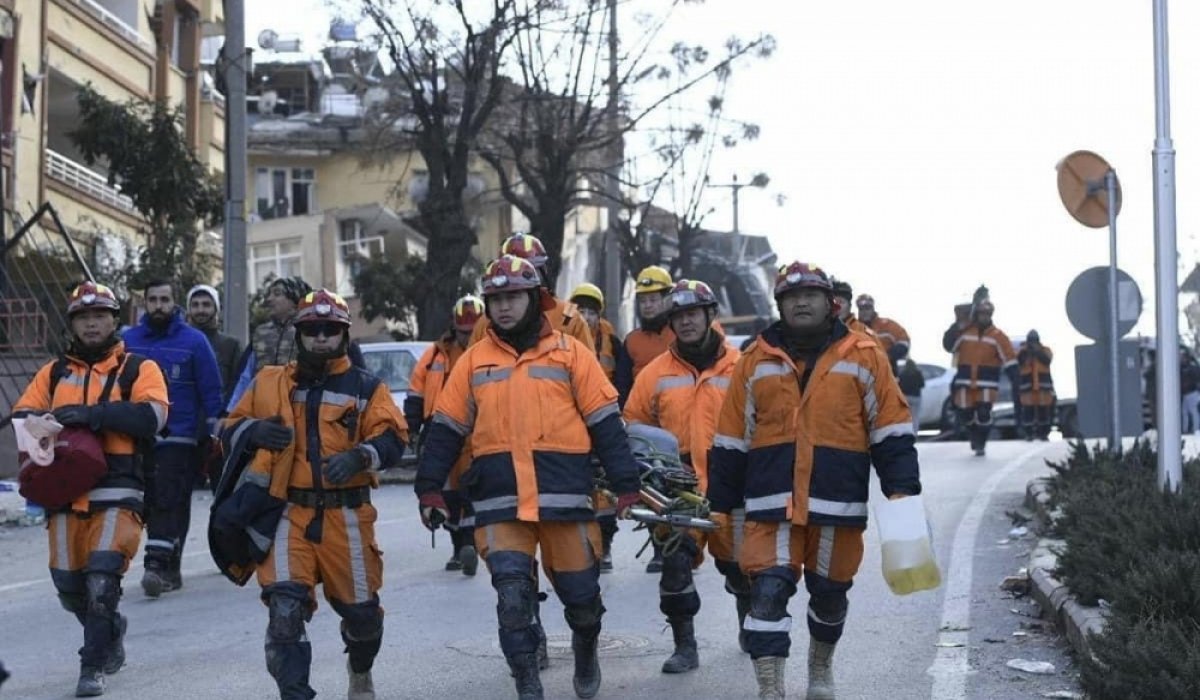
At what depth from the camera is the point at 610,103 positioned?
1353 inches

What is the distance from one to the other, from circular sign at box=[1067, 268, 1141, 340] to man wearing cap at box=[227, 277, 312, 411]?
6.82 metres

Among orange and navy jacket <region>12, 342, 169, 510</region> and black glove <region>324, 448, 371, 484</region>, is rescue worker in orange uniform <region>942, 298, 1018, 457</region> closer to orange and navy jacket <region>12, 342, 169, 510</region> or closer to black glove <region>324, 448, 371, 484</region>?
orange and navy jacket <region>12, 342, 169, 510</region>

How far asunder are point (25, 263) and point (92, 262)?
4138mm

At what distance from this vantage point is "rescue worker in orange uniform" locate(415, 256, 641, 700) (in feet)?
25.2

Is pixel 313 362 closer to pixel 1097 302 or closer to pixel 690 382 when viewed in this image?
pixel 690 382

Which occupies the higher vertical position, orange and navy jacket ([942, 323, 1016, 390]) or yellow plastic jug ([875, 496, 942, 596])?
orange and navy jacket ([942, 323, 1016, 390])

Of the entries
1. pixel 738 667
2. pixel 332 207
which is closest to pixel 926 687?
pixel 738 667

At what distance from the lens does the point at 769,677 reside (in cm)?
755

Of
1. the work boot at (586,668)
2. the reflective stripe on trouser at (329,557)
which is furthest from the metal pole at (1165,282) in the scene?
the reflective stripe on trouser at (329,557)

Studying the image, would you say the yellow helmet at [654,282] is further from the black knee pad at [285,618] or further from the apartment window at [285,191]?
the apartment window at [285,191]

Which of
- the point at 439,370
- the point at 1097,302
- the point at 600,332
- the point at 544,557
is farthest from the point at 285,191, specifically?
the point at 544,557

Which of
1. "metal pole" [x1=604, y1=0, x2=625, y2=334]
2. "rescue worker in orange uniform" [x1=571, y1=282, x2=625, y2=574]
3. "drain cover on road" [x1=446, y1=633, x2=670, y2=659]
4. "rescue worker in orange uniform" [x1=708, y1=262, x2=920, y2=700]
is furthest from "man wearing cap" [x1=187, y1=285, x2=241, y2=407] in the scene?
"metal pole" [x1=604, y1=0, x2=625, y2=334]

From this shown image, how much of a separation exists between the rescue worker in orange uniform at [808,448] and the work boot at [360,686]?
161cm

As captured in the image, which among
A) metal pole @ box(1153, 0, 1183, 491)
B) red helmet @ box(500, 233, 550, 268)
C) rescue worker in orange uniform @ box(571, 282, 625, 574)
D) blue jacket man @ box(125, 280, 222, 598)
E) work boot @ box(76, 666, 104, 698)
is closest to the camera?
work boot @ box(76, 666, 104, 698)
